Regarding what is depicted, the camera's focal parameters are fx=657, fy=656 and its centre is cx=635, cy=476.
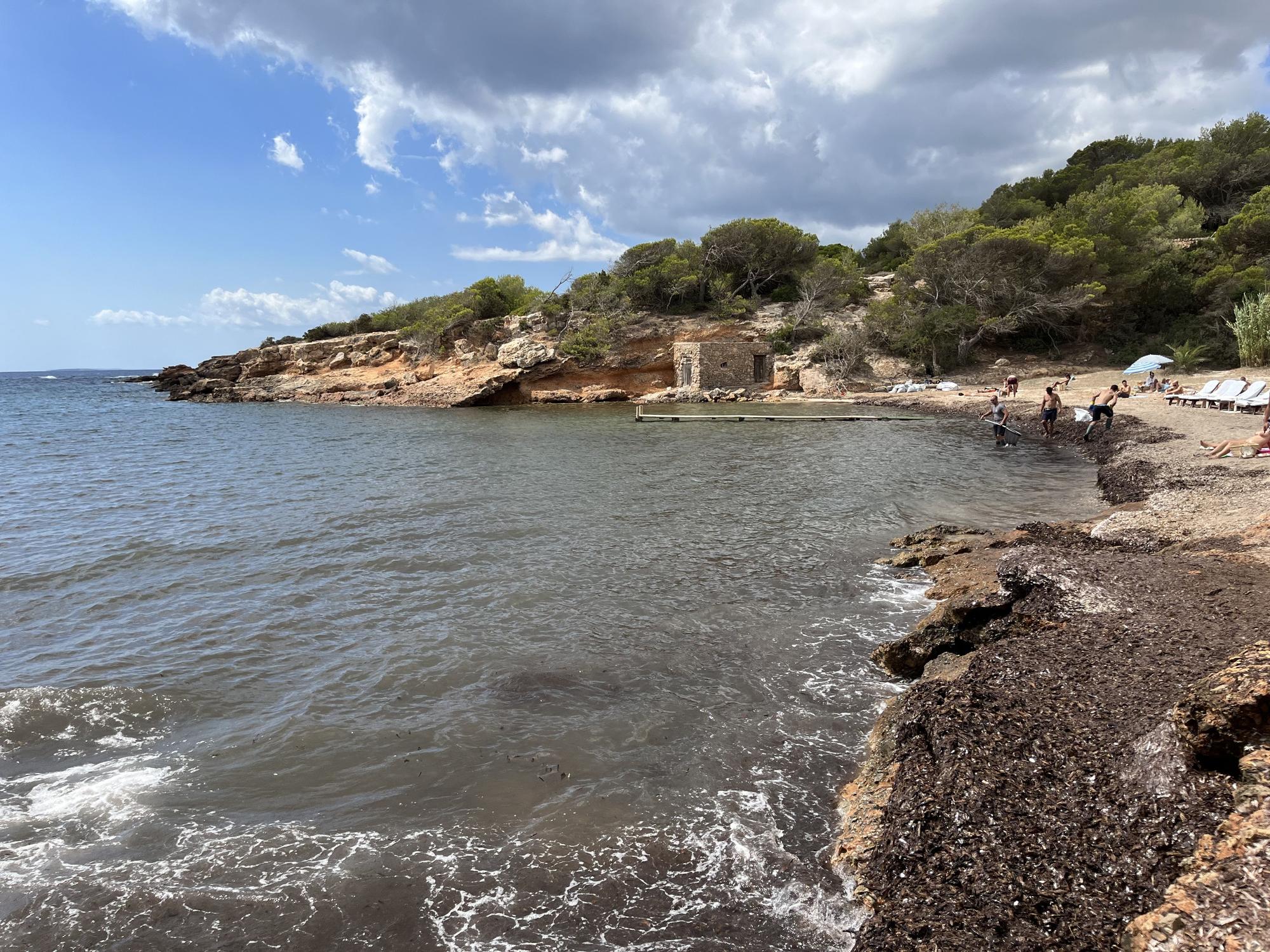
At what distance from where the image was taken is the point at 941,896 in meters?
3.21

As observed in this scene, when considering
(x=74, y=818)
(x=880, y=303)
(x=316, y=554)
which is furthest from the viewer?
(x=880, y=303)

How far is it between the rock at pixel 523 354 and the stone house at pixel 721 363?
31.3ft

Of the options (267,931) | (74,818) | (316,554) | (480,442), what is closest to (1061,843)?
(267,931)

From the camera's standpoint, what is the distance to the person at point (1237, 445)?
1291 cm

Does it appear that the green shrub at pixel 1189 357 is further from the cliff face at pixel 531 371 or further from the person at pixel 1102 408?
the person at pixel 1102 408

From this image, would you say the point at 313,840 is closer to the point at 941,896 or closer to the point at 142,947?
the point at 142,947

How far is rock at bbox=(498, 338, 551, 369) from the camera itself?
1813 inches

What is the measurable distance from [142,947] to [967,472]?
18.4 metres

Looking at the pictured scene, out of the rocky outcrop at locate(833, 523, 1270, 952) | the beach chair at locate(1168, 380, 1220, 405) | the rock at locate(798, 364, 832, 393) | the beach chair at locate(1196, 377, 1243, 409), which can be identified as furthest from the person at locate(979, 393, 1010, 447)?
the rock at locate(798, 364, 832, 393)

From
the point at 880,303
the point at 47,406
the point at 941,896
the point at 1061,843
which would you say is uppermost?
the point at 880,303

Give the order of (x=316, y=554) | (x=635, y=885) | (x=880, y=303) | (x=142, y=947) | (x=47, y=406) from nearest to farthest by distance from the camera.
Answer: (x=142, y=947), (x=635, y=885), (x=316, y=554), (x=880, y=303), (x=47, y=406)

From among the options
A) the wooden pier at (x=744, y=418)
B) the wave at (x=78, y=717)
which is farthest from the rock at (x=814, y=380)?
the wave at (x=78, y=717)

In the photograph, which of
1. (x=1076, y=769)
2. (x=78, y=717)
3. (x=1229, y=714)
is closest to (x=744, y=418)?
(x=78, y=717)

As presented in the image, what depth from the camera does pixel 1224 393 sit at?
22.6 metres
